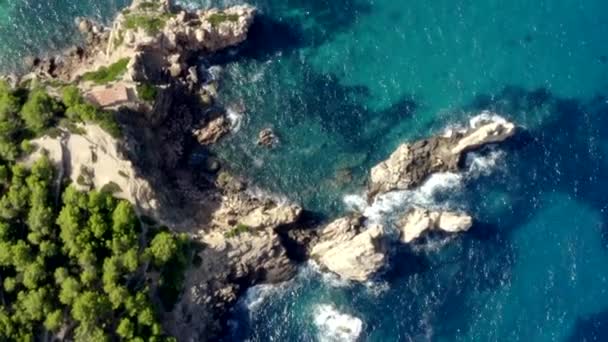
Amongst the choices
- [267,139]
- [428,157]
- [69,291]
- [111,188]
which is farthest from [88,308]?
[428,157]

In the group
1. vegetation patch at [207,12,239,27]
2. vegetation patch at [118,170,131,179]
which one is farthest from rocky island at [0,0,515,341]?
vegetation patch at [207,12,239,27]

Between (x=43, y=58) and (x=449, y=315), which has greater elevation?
(x=43, y=58)

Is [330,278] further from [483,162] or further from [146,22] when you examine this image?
[146,22]

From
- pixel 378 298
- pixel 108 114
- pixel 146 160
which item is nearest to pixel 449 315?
pixel 378 298

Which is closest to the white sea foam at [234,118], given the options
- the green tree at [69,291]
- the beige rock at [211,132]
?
the beige rock at [211,132]

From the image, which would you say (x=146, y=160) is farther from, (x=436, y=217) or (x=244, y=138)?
(x=436, y=217)
